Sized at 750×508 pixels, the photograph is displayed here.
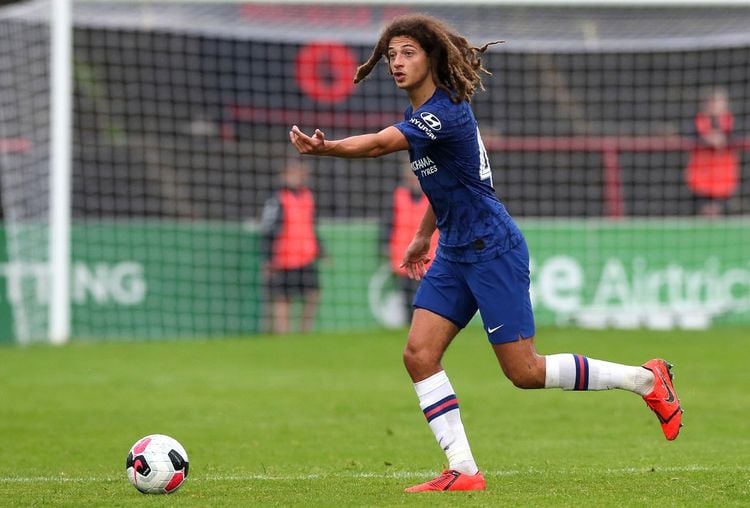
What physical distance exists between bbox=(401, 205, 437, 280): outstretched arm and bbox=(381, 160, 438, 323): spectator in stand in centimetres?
1078

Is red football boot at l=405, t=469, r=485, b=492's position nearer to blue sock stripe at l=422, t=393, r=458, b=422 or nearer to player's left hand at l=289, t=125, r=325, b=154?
blue sock stripe at l=422, t=393, r=458, b=422

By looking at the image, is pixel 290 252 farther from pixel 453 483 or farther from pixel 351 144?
pixel 351 144

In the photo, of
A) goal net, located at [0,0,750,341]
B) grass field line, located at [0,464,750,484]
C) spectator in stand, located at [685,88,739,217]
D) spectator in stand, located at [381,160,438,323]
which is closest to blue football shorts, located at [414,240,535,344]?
grass field line, located at [0,464,750,484]

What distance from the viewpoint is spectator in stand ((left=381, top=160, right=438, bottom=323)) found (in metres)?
18.8

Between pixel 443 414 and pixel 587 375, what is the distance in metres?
0.79

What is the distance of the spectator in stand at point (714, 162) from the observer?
1989cm

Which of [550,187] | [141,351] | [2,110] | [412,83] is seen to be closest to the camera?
[412,83]

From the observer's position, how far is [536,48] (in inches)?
742

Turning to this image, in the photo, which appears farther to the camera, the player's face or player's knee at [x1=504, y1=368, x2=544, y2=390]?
player's knee at [x1=504, y1=368, x2=544, y2=390]

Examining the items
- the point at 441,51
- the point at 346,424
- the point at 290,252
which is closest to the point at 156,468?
the point at 441,51

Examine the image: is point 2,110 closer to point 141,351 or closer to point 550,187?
point 141,351

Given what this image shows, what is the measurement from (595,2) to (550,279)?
3859 mm

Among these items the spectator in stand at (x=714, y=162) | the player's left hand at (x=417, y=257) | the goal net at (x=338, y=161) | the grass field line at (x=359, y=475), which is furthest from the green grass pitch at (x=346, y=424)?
the spectator in stand at (x=714, y=162)

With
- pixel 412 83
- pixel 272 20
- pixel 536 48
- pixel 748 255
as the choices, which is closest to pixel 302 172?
pixel 272 20
